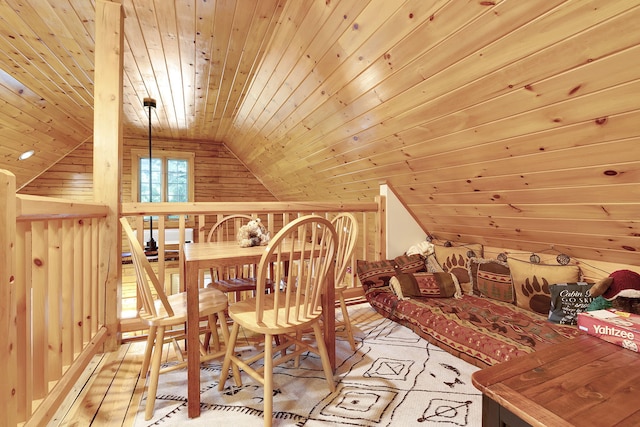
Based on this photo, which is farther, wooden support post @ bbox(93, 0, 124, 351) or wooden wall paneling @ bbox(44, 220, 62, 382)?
wooden support post @ bbox(93, 0, 124, 351)

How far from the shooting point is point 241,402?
5.16 ft

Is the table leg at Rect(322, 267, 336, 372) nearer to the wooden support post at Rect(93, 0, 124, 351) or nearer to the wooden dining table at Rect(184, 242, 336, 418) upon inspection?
the wooden dining table at Rect(184, 242, 336, 418)

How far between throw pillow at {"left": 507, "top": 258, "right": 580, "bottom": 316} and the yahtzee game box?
2.97ft

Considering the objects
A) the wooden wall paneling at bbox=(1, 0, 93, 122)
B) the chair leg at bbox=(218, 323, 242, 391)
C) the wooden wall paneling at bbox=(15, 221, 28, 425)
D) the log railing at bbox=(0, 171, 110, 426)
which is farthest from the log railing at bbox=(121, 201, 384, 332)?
Answer: the wooden wall paneling at bbox=(1, 0, 93, 122)

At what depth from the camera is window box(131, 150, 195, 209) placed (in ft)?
19.1

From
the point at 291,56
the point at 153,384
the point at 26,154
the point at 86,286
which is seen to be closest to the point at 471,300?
the point at 153,384

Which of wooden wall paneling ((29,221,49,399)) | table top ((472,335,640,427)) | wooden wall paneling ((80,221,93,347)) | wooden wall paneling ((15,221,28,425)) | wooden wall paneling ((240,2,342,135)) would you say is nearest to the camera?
table top ((472,335,640,427))

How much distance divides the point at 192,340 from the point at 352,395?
839 mm

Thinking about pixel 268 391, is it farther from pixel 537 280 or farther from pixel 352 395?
pixel 537 280

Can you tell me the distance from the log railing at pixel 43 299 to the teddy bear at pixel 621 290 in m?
2.78

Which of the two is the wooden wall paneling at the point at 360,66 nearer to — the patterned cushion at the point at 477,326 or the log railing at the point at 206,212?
the log railing at the point at 206,212

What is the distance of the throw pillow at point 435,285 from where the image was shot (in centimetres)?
275

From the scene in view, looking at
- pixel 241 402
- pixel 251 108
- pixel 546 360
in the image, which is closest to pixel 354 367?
pixel 241 402

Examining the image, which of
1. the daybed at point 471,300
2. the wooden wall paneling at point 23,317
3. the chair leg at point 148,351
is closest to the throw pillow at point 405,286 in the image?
the daybed at point 471,300
